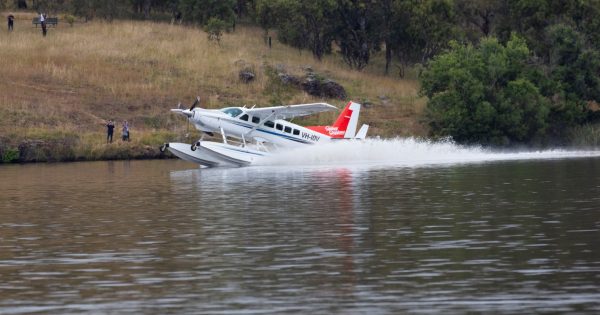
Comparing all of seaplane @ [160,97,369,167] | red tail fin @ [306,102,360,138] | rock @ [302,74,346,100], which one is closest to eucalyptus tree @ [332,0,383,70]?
rock @ [302,74,346,100]

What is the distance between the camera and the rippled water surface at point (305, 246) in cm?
1532

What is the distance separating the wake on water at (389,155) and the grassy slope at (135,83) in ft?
32.2

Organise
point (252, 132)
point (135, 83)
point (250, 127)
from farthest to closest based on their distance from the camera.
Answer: point (135, 83), point (252, 132), point (250, 127)

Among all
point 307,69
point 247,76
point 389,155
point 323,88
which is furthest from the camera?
point 307,69

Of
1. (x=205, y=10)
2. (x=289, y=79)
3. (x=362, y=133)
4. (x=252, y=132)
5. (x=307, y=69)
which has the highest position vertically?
(x=205, y=10)

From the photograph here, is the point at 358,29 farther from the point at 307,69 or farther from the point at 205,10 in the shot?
the point at 205,10

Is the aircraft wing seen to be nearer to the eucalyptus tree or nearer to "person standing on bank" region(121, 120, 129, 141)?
"person standing on bank" region(121, 120, 129, 141)

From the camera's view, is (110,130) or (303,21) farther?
(303,21)

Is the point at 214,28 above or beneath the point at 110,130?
above

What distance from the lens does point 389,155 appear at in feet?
159

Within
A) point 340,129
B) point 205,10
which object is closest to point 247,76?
point 205,10

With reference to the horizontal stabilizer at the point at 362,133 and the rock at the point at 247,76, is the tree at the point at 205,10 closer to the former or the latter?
the rock at the point at 247,76

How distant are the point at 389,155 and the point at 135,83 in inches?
816

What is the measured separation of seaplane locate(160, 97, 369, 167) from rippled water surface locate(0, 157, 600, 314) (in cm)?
664
